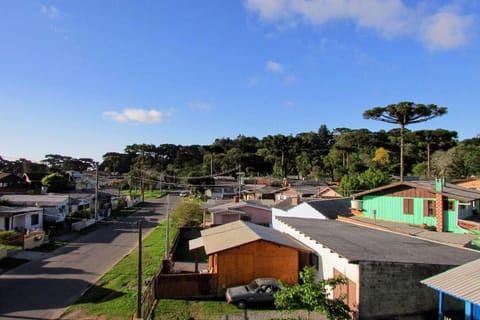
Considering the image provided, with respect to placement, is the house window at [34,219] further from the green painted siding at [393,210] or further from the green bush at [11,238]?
the green painted siding at [393,210]

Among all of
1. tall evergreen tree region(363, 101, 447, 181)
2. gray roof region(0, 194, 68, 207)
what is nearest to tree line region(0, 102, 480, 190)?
tall evergreen tree region(363, 101, 447, 181)

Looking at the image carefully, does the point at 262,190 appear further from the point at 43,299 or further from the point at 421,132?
the point at 43,299

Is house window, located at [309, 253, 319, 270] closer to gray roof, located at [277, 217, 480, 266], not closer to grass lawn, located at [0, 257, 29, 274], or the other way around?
gray roof, located at [277, 217, 480, 266]

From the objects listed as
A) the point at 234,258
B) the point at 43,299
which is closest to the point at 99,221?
the point at 43,299

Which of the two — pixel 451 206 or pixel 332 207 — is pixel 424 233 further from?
pixel 332 207

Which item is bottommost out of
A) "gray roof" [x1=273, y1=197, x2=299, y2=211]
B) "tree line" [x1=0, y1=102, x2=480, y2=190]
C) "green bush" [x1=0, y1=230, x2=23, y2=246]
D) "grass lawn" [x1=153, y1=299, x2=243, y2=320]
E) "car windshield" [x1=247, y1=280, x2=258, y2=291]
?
"grass lawn" [x1=153, y1=299, x2=243, y2=320]

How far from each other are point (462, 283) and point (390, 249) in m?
5.11

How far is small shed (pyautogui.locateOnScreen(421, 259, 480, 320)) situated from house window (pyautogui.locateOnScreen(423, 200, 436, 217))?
12.4m

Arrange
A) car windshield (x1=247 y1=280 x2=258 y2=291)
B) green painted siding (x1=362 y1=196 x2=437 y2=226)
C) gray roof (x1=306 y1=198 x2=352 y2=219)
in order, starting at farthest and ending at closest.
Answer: gray roof (x1=306 y1=198 x2=352 y2=219) < green painted siding (x1=362 y1=196 x2=437 y2=226) < car windshield (x1=247 y1=280 x2=258 y2=291)

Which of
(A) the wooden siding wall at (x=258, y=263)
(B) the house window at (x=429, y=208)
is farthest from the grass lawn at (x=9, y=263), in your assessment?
(B) the house window at (x=429, y=208)

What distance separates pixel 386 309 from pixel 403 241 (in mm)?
5090

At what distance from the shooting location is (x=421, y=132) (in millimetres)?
52469

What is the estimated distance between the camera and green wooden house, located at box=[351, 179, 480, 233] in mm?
19328

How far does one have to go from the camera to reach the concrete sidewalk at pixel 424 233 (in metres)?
16.1
